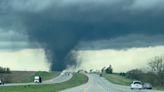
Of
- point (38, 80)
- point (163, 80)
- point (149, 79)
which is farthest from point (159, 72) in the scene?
point (38, 80)

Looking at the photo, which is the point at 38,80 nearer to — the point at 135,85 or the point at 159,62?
the point at 159,62

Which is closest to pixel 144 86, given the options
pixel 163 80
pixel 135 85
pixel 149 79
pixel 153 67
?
pixel 135 85

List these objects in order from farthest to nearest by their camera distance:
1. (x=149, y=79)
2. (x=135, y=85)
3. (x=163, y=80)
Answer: (x=149, y=79), (x=163, y=80), (x=135, y=85)

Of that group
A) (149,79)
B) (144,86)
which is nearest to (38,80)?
(149,79)

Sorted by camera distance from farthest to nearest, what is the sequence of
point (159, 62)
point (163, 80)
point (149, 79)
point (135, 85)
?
point (159, 62), point (149, 79), point (163, 80), point (135, 85)

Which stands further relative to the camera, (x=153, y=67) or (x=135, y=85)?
(x=153, y=67)

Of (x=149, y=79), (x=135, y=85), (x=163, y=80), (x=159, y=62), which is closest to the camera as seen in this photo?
(x=135, y=85)

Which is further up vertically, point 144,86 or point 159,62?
point 159,62

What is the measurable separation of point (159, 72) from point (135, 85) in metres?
73.2

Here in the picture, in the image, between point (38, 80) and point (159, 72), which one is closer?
point (38, 80)

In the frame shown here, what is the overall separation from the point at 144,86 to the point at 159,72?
6694 cm

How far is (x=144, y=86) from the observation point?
11050 cm

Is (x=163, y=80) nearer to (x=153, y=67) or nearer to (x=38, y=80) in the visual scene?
(x=153, y=67)

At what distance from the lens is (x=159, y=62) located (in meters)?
190
